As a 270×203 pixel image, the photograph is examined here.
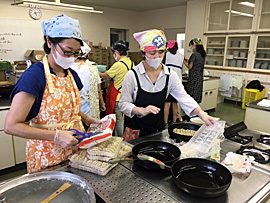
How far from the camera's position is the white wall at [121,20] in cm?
716

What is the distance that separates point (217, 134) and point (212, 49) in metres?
5.80

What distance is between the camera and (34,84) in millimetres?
981

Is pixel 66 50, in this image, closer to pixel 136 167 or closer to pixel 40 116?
pixel 40 116

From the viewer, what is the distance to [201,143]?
1.25 meters

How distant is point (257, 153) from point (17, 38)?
6089mm

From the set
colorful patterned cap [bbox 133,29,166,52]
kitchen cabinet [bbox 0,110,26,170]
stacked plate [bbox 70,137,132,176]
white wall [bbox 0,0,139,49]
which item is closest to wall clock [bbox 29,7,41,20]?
white wall [bbox 0,0,139,49]

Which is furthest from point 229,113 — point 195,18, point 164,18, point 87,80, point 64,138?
point 64,138

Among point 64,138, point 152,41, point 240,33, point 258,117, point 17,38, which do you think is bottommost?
point 258,117

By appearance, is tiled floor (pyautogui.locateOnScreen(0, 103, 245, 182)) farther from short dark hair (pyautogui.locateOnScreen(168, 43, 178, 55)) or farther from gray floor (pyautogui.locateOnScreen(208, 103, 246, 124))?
short dark hair (pyautogui.locateOnScreen(168, 43, 178, 55))

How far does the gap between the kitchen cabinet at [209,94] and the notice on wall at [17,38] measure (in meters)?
4.66

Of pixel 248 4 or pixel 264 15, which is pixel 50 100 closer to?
pixel 264 15

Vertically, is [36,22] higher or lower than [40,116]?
higher

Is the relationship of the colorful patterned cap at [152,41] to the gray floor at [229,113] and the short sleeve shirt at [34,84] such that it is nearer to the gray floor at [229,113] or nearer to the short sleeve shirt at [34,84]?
the short sleeve shirt at [34,84]

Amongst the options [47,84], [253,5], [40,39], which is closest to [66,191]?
[47,84]
